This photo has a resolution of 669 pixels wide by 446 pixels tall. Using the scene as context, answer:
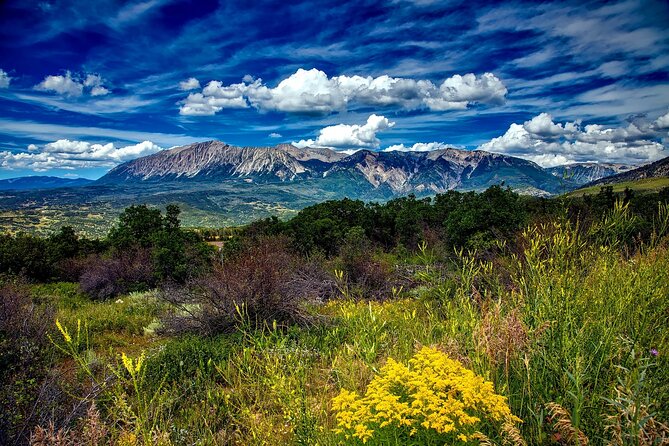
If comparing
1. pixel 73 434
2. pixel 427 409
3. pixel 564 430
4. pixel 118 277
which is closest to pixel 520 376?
pixel 564 430

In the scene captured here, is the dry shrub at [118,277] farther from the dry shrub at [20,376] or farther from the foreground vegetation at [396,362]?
the dry shrub at [20,376]

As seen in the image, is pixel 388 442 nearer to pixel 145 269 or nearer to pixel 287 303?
pixel 287 303

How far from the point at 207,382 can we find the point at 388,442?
13.4 feet

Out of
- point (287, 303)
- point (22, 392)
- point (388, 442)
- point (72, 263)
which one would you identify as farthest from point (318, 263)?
point (72, 263)

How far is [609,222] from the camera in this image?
4121 mm

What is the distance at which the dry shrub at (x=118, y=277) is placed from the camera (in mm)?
18109

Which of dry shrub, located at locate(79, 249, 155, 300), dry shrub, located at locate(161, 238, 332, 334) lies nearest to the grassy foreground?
dry shrub, located at locate(161, 238, 332, 334)

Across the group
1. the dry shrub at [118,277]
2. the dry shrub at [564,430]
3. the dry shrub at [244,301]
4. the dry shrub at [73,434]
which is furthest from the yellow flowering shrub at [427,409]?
the dry shrub at [118,277]

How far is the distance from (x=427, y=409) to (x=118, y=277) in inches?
800

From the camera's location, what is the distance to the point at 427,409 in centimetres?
234

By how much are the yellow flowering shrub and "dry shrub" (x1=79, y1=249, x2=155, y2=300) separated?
18.6 metres

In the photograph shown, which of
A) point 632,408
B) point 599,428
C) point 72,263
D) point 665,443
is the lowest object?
point 72,263

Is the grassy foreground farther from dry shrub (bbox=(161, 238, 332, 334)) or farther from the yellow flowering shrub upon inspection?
dry shrub (bbox=(161, 238, 332, 334))

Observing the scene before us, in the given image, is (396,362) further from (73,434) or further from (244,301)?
(244,301)
